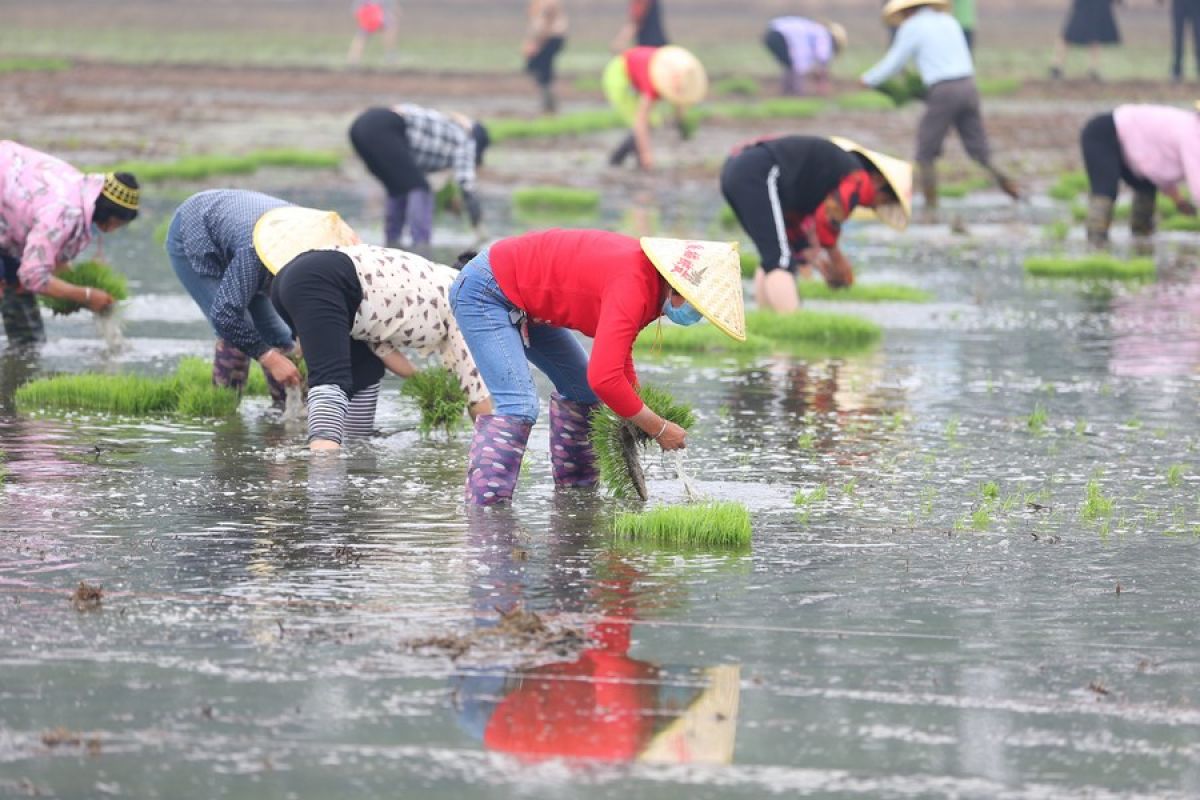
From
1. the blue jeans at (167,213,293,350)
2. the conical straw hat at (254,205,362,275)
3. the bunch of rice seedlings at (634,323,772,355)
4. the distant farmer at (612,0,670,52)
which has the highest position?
the distant farmer at (612,0,670,52)

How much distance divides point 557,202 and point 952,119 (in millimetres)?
3607

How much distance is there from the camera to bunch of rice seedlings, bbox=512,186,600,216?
1989cm

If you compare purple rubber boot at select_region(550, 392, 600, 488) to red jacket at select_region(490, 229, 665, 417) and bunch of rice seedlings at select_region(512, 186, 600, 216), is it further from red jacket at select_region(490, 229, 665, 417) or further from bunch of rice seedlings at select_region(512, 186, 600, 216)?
bunch of rice seedlings at select_region(512, 186, 600, 216)

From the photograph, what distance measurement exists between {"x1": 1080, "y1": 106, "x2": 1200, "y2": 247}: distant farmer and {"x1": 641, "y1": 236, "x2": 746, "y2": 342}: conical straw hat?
346 inches

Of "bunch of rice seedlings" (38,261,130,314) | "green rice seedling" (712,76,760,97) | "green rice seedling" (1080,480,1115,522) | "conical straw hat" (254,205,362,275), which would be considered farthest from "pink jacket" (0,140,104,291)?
"green rice seedling" (712,76,760,97)

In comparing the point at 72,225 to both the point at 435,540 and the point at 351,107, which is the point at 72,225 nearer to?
the point at 435,540

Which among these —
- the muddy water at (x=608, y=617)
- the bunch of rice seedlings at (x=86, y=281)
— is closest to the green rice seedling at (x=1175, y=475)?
the muddy water at (x=608, y=617)

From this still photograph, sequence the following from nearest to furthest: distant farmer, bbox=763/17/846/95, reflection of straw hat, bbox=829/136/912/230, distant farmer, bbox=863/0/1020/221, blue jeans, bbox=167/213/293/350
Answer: blue jeans, bbox=167/213/293/350, reflection of straw hat, bbox=829/136/912/230, distant farmer, bbox=863/0/1020/221, distant farmer, bbox=763/17/846/95

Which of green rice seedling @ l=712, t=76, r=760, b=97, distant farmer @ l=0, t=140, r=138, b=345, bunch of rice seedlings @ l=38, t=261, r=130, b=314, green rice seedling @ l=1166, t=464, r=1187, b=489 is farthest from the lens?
green rice seedling @ l=712, t=76, r=760, b=97

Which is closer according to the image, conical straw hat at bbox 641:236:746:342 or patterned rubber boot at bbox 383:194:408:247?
conical straw hat at bbox 641:236:746:342

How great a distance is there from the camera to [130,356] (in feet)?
38.5

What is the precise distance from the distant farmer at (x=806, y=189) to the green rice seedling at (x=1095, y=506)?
3.79 m

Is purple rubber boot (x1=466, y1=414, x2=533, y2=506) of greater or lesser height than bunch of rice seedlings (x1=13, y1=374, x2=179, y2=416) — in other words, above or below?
above

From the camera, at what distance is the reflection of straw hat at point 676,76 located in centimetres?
2178
